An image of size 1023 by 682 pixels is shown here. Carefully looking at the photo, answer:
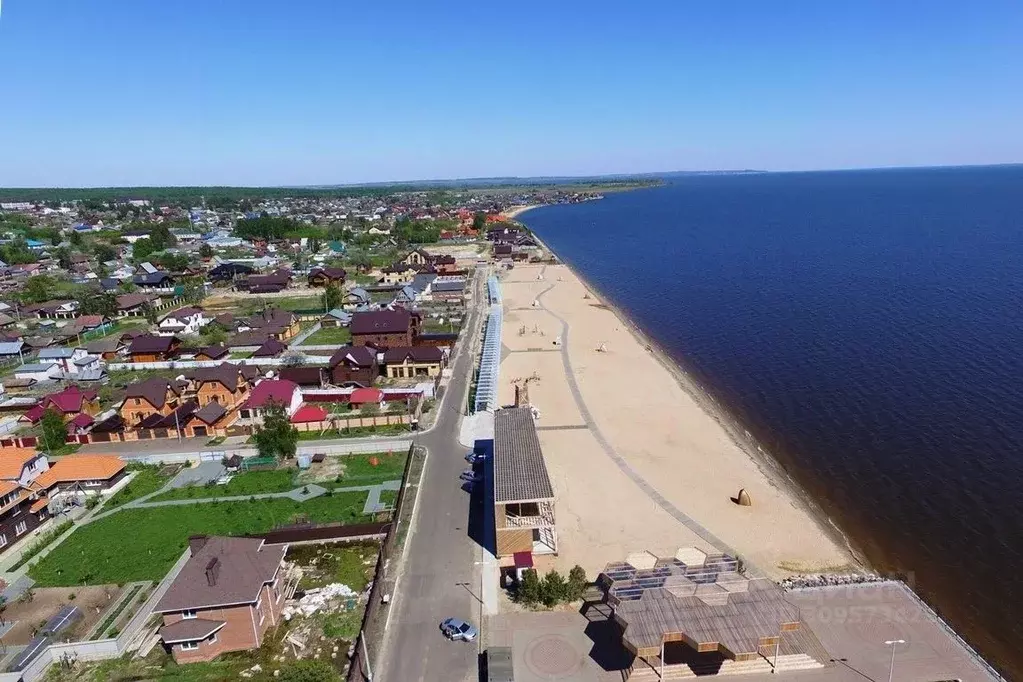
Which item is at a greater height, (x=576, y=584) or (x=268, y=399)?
(x=268, y=399)

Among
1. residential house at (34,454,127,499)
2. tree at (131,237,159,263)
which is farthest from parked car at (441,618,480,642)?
tree at (131,237,159,263)

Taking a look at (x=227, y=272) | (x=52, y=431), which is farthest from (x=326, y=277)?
(x=52, y=431)

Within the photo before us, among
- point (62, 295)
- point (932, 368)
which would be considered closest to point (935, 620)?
point (932, 368)

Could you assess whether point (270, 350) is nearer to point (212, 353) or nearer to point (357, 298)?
point (212, 353)

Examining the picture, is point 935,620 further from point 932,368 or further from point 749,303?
point 749,303

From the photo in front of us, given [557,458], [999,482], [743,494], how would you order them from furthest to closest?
[557,458], [999,482], [743,494]

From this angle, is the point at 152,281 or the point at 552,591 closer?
the point at 552,591

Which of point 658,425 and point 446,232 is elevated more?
point 446,232
